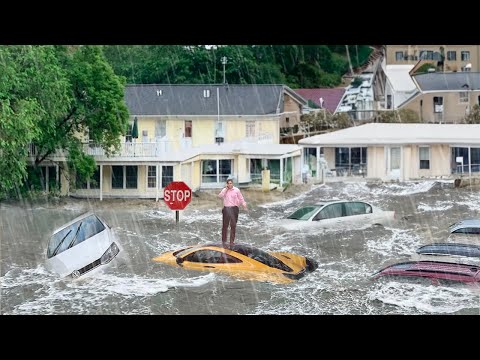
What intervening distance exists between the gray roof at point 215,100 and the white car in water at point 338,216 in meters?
0.95

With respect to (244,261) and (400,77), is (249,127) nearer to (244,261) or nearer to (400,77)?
(244,261)

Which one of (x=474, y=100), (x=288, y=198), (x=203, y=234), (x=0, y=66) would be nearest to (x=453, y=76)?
(x=474, y=100)

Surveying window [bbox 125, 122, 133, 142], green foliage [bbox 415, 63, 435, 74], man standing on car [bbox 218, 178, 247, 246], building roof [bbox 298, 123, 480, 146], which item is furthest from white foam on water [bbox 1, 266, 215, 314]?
green foliage [bbox 415, 63, 435, 74]

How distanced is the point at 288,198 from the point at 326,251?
0.60 meters

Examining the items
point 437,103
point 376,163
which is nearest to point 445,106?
point 437,103

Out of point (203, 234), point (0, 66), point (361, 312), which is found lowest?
point (361, 312)

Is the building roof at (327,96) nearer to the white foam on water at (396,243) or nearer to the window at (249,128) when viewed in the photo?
the window at (249,128)

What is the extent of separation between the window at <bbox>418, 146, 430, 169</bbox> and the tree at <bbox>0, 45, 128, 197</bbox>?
267 centimetres

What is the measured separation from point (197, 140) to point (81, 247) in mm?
1406

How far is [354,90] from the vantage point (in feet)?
30.6

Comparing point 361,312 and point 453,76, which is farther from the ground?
point 453,76

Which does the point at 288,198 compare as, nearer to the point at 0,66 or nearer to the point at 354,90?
the point at 354,90

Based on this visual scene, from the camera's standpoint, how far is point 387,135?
930 centimetres

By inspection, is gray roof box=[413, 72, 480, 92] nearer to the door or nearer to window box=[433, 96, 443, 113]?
window box=[433, 96, 443, 113]
